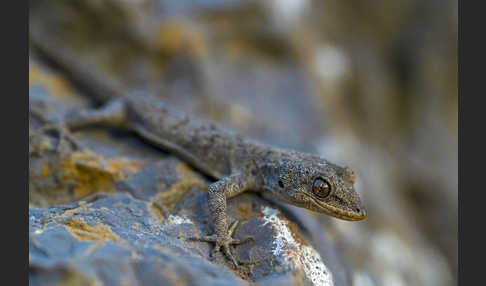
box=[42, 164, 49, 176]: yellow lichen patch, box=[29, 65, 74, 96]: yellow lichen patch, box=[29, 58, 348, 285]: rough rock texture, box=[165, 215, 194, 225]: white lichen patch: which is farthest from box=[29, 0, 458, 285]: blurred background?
box=[42, 164, 49, 176]: yellow lichen patch

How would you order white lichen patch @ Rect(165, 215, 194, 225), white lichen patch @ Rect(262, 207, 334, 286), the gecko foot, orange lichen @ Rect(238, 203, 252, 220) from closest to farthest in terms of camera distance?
1. white lichen patch @ Rect(262, 207, 334, 286)
2. the gecko foot
3. white lichen patch @ Rect(165, 215, 194, 225)
4. orange lichen @ Rect(238, 203, 252, 220)

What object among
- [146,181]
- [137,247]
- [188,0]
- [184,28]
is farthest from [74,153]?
[188,0]

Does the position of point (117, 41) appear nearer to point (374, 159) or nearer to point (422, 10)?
point (374, 159)

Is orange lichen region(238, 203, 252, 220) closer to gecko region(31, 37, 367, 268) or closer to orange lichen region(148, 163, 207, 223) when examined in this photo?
gecko region(31, 37, 367, 268)

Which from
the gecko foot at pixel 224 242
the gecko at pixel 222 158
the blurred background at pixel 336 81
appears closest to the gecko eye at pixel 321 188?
the gecko at pixel 222 158

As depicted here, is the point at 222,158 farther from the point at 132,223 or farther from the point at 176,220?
the point at 132,223

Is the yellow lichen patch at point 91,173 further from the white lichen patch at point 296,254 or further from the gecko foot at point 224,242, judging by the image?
the white lichen patch at point 296,254
